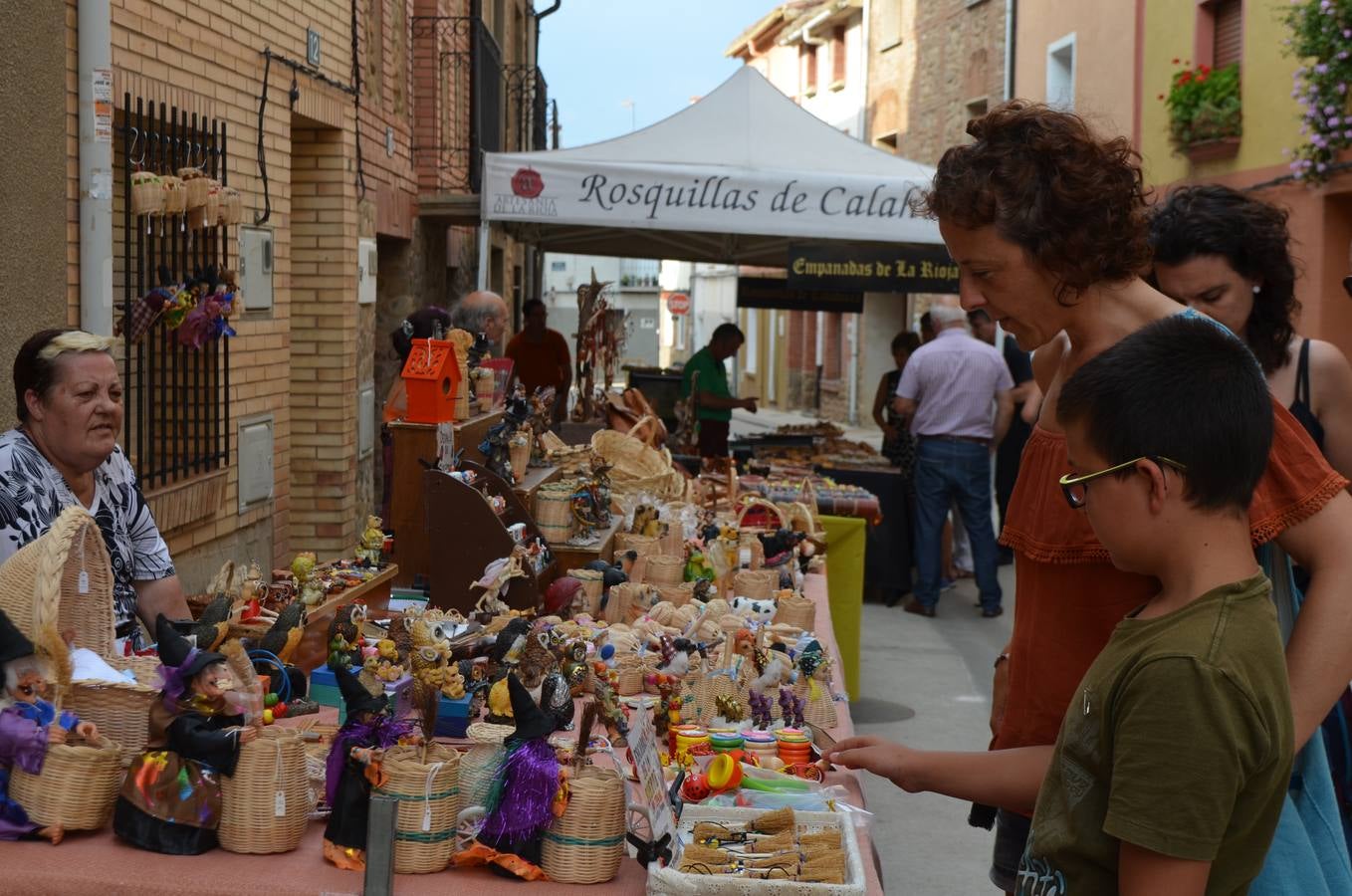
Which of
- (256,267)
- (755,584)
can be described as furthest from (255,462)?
(755,584)

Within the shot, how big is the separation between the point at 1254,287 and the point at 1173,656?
148 centimetres

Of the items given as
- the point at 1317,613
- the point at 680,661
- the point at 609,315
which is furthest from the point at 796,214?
the point at 1317,613

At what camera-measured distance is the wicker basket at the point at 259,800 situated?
2.40m

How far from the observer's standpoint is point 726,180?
866 centimetres

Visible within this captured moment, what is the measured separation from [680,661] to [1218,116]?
42.4 feet

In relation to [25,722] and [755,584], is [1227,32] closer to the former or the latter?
[755,584]

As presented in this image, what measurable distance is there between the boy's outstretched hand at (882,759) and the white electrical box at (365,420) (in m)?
6.97

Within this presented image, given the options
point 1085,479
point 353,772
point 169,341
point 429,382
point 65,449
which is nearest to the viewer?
point 1085,479

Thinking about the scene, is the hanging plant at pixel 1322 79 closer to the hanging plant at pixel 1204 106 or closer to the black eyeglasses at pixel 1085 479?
the hanging plant at pixel 1204 106

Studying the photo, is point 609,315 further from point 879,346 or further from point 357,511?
point 879,346

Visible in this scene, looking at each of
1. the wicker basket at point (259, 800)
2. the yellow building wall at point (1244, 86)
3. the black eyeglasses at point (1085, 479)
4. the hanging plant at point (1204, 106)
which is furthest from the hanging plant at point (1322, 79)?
the wicker basket at point (259, 800)

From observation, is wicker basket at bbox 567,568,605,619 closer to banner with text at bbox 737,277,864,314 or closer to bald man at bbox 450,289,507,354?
bald man at bbox 450,289,507,354

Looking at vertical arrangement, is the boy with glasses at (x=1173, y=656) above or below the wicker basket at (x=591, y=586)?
above

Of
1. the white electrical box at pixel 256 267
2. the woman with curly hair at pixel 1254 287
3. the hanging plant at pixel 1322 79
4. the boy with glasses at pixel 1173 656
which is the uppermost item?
the hanging plant at pixel 1322 79
